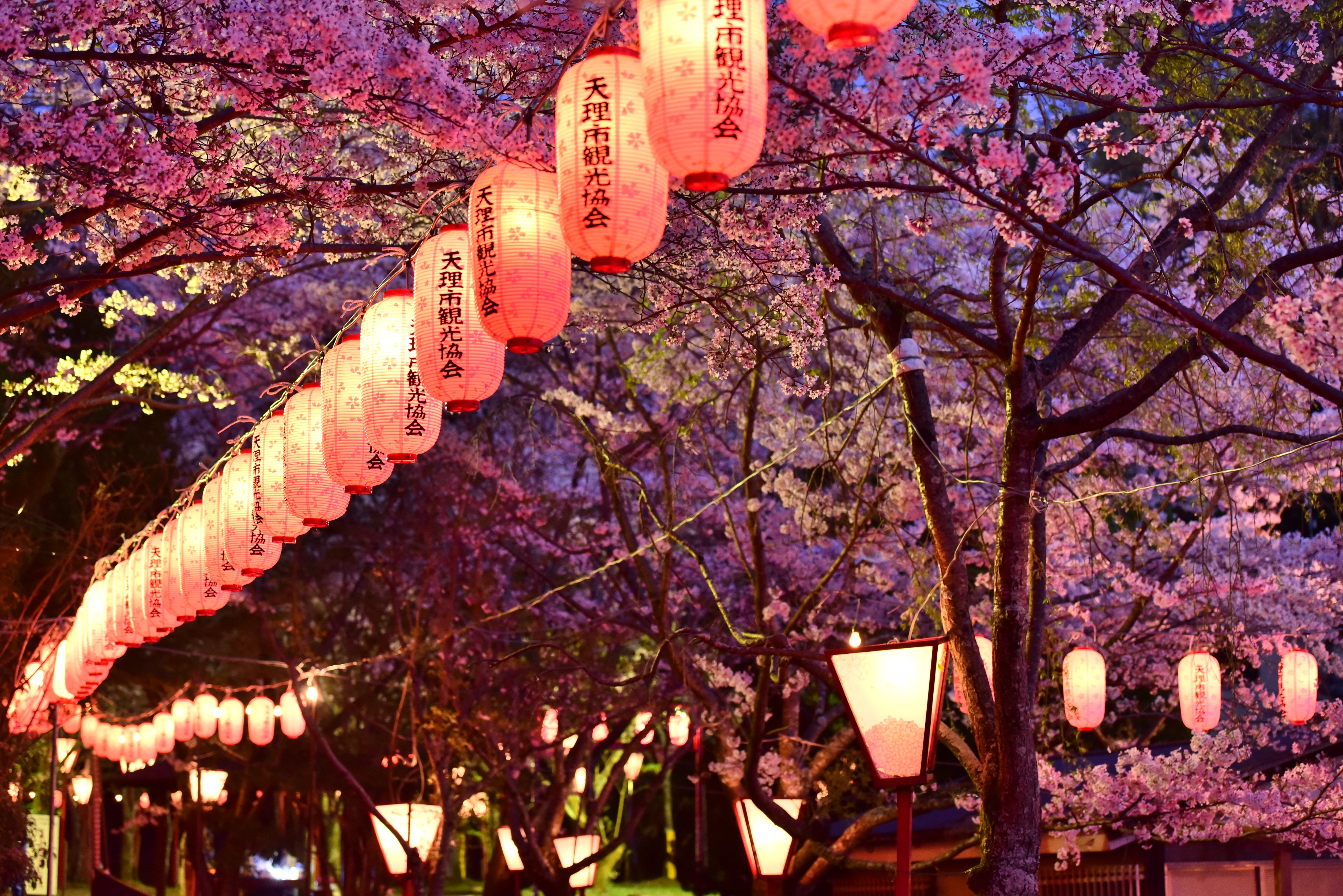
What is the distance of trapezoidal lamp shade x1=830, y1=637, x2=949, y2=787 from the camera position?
22.5 ft

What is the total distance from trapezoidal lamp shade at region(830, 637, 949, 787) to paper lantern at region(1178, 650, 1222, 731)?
6.49 metres

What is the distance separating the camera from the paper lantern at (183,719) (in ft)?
65.2

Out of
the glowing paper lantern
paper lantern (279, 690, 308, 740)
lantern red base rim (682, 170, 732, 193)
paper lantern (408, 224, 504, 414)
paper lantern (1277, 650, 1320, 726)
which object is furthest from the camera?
paper lantern (279, 690, 308, 740)

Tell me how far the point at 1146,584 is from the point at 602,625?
9.07 meters

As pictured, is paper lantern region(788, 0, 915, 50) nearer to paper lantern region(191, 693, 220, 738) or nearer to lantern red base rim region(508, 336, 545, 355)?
lantern red base rim region(508, 336, 545, 355)

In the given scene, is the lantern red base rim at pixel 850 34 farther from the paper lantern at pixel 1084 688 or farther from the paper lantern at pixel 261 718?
the paper lantern at pixel 261 718

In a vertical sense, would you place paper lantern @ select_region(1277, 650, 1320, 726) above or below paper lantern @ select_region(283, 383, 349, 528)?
below

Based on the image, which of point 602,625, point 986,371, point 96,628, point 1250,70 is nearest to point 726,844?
point 602,625

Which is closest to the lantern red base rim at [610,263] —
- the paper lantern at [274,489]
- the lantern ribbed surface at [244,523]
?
the paper lantern at [274,489]

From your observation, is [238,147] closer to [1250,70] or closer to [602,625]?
[1250,70]

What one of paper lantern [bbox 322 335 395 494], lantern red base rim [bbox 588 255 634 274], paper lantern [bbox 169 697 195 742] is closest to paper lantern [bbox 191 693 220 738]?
paper lantern [bbox 169 697 195 742]

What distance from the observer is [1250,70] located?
6.25m

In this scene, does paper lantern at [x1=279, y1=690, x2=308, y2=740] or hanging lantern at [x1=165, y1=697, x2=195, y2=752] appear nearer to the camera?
paper lantern at [x1=279, y1=690, x2=308, y2=740]

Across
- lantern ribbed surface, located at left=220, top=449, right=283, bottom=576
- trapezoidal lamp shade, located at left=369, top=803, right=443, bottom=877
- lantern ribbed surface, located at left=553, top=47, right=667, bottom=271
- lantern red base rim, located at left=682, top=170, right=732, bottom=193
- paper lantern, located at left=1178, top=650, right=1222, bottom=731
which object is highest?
lantern ribbed surface, located at left=553, top=47, right=667, bottom=271
